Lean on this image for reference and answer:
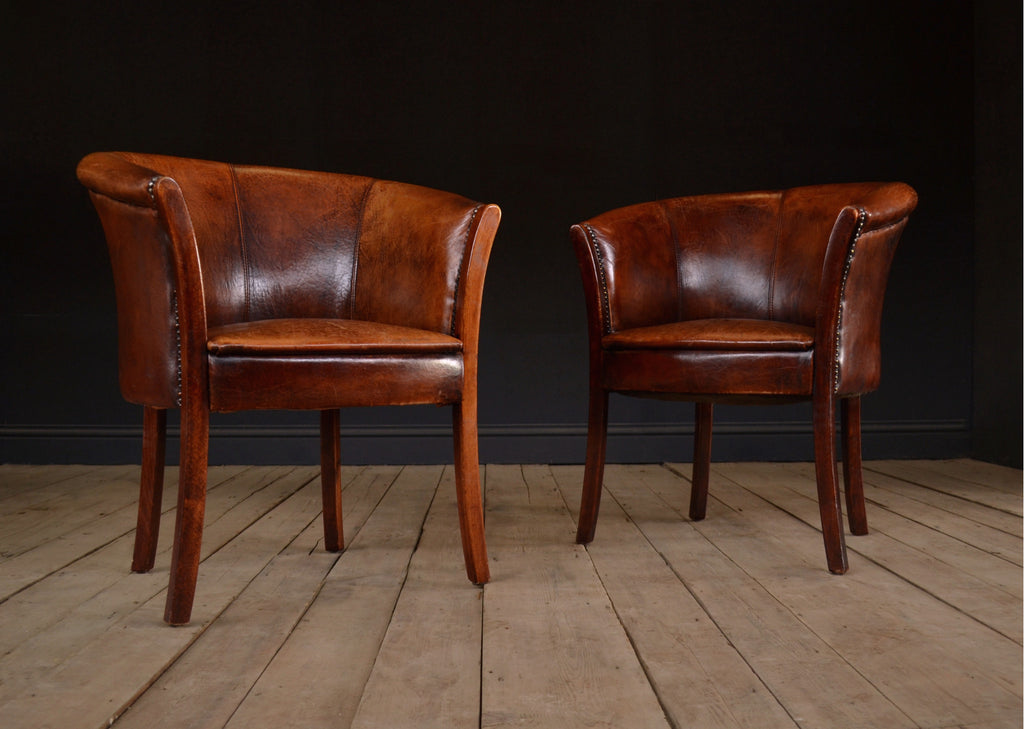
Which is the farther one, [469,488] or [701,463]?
[701,463]

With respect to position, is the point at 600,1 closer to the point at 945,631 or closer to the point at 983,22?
the point at 983,22

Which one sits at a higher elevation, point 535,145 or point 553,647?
point 535,145

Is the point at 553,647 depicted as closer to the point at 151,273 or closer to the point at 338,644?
the point at 338,644

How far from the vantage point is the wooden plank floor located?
3.47 feet

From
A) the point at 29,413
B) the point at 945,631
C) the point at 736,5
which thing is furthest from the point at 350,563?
the point at 736,5

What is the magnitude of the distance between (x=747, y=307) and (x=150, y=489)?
1.45 m

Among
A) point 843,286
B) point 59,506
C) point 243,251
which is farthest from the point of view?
point 59,506

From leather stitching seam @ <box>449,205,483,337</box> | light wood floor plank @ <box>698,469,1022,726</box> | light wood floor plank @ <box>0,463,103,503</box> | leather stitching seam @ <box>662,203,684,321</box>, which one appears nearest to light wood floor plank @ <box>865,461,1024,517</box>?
light wood floor plank @ <box>698,469,1022,726</box>

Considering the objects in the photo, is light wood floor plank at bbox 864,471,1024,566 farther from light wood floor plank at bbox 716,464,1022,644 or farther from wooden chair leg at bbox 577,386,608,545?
wooden chair leg at bbox 577,386,608,545

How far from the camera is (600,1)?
319cm

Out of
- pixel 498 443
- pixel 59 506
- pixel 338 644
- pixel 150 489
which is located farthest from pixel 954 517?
pixel 59 506

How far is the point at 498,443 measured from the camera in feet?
10.5

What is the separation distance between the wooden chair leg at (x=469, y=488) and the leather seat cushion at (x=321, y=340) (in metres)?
0.13

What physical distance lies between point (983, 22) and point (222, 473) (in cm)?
328
